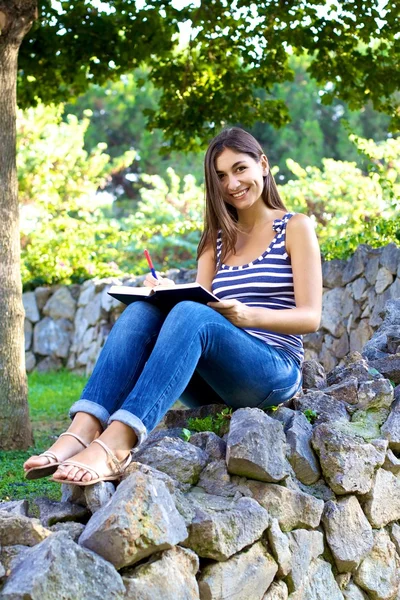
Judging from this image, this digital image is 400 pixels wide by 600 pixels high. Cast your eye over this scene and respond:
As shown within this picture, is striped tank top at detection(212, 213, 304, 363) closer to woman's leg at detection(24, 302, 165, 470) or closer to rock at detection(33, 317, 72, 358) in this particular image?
woman's leg at detection(24, 302, 165, 470)

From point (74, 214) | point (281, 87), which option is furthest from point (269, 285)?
point (281, 87)

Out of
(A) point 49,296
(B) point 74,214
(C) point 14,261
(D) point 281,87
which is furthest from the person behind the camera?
(D) point 281,87

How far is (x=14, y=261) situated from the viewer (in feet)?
13.3

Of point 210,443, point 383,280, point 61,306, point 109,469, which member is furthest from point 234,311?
point 61,306

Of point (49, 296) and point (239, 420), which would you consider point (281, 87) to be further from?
point (239, 420)

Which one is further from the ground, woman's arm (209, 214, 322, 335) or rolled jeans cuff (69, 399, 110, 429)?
woman's arm (209, 214, 322, 335)

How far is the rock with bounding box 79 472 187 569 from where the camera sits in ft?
5.96

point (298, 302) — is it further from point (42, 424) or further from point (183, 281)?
point (183, 281)

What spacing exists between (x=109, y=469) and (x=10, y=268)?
2142mm

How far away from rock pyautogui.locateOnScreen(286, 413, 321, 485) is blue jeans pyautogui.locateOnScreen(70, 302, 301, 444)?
0.15 m

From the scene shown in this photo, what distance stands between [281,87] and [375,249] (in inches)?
458

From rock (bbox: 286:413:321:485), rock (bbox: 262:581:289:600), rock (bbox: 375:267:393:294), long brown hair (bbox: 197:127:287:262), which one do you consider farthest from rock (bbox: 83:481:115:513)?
rock (bbox: 375:267:393:294)

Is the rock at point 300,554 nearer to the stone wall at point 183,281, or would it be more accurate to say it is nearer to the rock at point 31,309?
the stone wall at point 183,281

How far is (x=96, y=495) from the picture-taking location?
6.70ft
